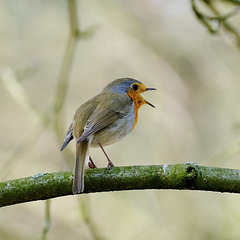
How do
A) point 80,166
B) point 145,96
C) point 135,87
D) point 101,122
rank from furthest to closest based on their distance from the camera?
point 145,96
point 135,87
point 101,122
point 80,166

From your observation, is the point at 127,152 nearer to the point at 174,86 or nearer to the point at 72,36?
the point at 174,86

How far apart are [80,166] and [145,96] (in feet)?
13.5

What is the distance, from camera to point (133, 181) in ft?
8.00

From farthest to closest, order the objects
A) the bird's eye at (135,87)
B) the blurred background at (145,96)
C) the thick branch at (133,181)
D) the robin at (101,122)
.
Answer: the blurred background at (145,96)
the bird's eye at (135,87)
the robin at (101,122)
the thick branch at (133,181)

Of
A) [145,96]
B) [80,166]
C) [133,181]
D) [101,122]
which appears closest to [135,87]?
[101,122]

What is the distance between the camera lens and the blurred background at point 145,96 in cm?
604

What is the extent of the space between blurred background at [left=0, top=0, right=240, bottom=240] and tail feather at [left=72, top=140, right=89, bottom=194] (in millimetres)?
2774

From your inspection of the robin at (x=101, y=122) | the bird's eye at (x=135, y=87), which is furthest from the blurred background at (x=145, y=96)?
the robin at (x=101, y=122)

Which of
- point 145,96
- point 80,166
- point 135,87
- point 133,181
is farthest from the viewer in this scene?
point 145,96

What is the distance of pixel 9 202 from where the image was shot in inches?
97.0

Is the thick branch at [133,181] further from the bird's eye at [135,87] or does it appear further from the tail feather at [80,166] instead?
the bird's eye at [135,87]

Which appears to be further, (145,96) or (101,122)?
(145,96)

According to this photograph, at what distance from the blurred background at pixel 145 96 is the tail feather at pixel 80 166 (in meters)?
2.77

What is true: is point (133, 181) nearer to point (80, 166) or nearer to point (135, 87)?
point (80, 166)
